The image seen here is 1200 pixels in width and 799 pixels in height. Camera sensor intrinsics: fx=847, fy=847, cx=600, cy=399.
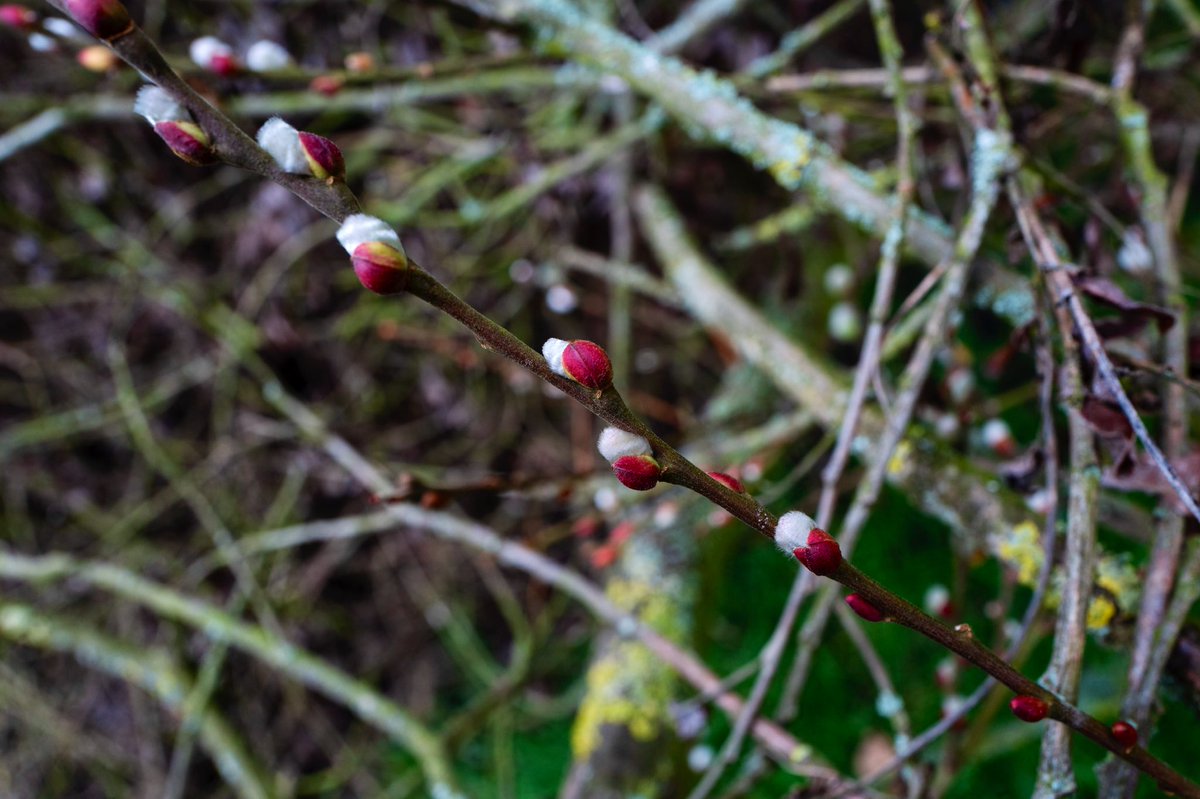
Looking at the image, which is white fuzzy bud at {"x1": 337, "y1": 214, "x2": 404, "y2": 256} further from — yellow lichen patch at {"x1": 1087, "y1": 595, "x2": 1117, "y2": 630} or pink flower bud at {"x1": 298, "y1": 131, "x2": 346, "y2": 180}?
yellow lichen patch at {"x1": 1087, "y1": 595, "x2": 1117, "y2": 630}

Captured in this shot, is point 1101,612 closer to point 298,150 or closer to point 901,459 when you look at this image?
point 901,459

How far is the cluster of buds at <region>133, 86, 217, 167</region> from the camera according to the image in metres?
0.39

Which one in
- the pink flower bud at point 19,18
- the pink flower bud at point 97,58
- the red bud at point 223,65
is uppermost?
the red bud at point 223,65

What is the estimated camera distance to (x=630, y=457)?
402 millimetres

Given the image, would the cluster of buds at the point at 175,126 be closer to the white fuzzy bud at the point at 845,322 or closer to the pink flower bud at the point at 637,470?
the pink flower bud at the point at 637,470

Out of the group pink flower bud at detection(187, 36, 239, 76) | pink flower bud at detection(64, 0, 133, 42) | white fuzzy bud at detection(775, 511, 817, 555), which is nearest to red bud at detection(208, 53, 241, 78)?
pink flower bud at detection(187, 36, 239, 76)

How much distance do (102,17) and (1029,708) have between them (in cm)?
59

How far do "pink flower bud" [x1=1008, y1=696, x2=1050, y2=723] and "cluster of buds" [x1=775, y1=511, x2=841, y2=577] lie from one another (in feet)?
0.55

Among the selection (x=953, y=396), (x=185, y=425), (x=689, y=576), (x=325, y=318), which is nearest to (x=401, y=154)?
(x=325, y=318)

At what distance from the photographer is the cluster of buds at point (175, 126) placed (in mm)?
385

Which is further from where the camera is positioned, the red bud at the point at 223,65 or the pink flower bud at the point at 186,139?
the red bud at the point at 223,65

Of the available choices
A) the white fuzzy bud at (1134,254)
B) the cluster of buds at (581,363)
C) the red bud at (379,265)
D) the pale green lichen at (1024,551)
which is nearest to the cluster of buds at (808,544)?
the cluster of buds at (581,363)

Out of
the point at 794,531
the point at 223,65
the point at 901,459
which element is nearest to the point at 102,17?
the point at 794,531

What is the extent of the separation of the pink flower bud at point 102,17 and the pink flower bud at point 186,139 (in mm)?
42
